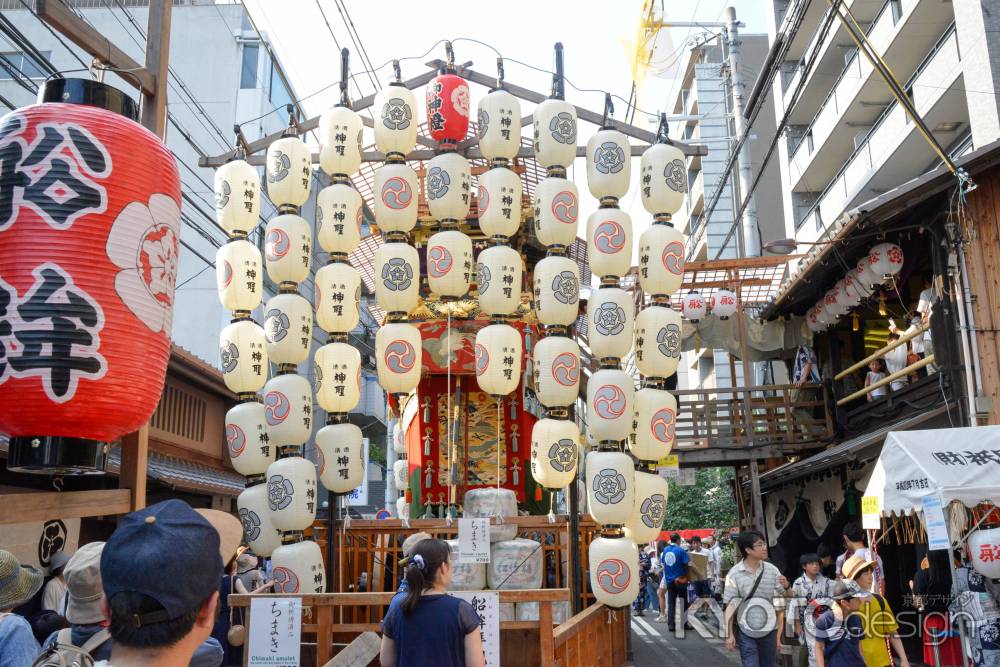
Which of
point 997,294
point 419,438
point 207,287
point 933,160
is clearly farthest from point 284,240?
point 933,160

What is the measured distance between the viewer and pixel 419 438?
1382 centimetres

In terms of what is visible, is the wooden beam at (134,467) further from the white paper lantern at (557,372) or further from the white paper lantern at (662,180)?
the white paper lantern at (662,180)

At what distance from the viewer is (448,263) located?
11258 millimetres

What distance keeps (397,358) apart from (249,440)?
2.20 m

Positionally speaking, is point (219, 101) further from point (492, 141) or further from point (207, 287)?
point (492, 141)

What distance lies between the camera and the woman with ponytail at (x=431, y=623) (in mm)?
4238

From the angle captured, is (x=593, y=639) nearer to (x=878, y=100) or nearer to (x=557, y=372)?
(x=557, y=372)

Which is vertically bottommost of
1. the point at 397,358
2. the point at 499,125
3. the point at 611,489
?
the point at 611,489

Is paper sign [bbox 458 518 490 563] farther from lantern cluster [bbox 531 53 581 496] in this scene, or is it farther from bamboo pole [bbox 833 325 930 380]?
bamboo pole [bbox 833 325 930 380]

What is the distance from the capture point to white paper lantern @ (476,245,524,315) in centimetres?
1098

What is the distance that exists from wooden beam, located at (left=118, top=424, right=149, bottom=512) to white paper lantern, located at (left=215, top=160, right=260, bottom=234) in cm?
611

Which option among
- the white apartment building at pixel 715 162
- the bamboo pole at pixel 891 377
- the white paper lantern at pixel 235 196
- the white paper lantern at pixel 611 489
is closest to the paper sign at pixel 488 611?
the white paper lantern at pixel 611 489

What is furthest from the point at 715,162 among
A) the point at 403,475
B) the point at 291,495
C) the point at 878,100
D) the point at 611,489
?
the point at 291,495

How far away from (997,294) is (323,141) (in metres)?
9.39
